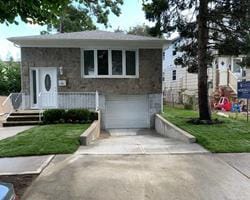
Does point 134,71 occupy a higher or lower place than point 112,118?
higher

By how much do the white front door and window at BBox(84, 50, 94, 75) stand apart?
1.69 meters

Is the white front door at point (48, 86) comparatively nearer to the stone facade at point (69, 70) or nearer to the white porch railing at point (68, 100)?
the white porch railing at point (68, 100)

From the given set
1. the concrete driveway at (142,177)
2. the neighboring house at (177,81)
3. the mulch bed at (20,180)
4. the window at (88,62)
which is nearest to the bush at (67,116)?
the window at (88,62)

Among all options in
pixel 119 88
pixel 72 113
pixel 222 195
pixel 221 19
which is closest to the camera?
pixel 222 195

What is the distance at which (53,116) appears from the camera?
1775 cm

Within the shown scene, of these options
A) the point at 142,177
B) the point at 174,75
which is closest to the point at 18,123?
the point at 142,177

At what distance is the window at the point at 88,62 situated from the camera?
20.5m

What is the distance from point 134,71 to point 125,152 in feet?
37.6

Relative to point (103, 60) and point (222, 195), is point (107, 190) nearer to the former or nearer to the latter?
point (222, 195)

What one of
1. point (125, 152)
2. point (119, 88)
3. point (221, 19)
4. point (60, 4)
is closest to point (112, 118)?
point (119, 88)

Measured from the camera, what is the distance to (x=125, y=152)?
32.2ft

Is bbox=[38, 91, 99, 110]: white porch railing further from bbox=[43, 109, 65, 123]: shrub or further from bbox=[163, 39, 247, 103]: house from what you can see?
bbox=[163, 39, 247, 103]: house

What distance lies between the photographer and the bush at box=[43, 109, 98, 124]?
57.9ft

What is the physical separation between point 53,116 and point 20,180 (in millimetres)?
10823
